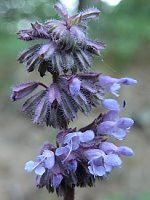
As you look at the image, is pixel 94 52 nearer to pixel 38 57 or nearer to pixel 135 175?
pixel 38 57

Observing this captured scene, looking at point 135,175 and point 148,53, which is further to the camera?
point 148,53

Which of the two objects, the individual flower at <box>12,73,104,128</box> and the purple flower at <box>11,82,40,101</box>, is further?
the purple flower at <box>11,82,40,101</box>

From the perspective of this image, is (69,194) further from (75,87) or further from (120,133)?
(75,87)

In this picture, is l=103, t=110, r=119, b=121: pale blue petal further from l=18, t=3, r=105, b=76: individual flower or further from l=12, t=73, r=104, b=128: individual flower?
l=18, t=3, r=105, b=76: individual flower

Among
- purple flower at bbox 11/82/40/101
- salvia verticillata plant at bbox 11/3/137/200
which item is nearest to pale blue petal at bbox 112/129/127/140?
salvia verticillata plant at bbox 11/3/137/200

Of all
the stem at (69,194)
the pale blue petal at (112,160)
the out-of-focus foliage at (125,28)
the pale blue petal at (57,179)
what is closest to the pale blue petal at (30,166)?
the pale blue petal at (57,179)

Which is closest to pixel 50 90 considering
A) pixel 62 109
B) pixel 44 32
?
pixel 62 109

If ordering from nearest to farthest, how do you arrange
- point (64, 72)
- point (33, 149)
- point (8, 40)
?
point (64, 72), point (33, 149), point (8, 40)
